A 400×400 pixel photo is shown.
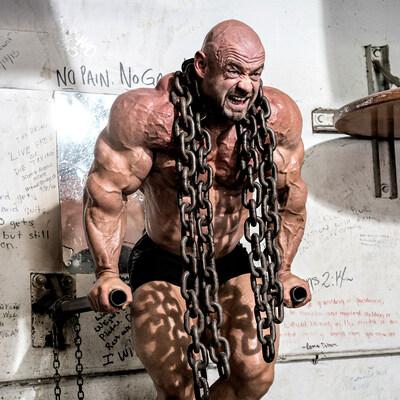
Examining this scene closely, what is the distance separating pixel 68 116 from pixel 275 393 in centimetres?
144

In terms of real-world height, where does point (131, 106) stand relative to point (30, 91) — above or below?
below

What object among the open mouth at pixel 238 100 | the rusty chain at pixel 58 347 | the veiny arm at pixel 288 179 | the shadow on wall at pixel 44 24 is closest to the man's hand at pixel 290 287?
the veiny arm at pixel 288 179

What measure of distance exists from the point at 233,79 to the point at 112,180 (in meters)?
0.42

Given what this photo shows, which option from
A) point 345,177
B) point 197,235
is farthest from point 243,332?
point 345,177

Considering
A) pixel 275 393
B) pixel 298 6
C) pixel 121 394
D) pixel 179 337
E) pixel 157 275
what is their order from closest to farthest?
pixel 179 337, pixel 157 275, pixel 121 394, pixel 275 393, pixel 298 6

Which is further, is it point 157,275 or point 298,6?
Result: point 298,6

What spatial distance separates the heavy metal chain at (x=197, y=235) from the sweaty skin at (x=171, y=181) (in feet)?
0.15

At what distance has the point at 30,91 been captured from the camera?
2717mm

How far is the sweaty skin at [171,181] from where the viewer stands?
1807mm

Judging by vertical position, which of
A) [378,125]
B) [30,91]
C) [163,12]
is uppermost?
[163,12]

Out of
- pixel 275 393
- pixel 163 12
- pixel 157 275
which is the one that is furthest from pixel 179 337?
pixel 163 12

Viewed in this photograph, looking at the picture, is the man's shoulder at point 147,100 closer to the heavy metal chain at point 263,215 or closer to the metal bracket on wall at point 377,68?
the heavy metal chain at point 263,215

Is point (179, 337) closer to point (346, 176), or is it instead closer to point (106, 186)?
point (106, 186)

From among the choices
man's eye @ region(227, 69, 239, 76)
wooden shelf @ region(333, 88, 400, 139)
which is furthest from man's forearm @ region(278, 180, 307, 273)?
wooden shelf @ region(333, 88, 400, 139)
